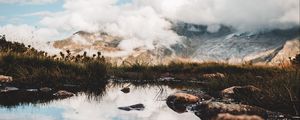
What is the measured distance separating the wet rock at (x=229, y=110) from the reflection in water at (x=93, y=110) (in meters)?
0.25

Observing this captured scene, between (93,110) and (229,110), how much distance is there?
2.78m

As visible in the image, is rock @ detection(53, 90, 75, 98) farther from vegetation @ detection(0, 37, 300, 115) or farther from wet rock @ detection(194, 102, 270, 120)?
wet rock @ detection(194, 102, 270, 120)

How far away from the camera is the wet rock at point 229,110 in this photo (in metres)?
7.74

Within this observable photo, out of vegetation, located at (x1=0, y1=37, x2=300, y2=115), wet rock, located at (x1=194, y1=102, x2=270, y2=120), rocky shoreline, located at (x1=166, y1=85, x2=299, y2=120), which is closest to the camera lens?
rocky shoreline, located at (x1=166, y1=85, x2=299, y2=120)

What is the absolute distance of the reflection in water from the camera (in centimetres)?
787

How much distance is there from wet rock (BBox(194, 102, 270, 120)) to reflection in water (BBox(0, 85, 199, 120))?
25 cm

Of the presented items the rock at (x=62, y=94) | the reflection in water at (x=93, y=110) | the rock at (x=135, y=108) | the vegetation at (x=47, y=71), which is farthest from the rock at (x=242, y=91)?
the vegetation at (x=47, y=71)

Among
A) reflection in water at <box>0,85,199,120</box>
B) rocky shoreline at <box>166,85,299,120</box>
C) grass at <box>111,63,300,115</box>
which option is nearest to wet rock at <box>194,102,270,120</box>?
rocky shoreline at <box>166,85,299,120</box>

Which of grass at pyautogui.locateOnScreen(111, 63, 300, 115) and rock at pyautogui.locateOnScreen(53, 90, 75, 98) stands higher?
grass at pyautogui.locateOnScreen(111, 63, 300, 115)

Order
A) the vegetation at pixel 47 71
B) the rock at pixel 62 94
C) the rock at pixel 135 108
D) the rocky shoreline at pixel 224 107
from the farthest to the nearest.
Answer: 1. the vegetation at pixel 47 71
2. the rock at pixel 62 94
3. the rock at pixel 135 108
4. the rocky shoreline at pixel 224 107

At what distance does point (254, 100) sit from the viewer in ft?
30.8

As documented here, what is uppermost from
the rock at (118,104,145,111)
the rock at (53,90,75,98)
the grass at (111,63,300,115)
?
the grass at (111,63,300,115)

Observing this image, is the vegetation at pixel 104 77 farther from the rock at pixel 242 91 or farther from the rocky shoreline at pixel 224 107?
the rocky shoreline at pixel 224 107

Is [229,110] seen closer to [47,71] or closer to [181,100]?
[181,100]
